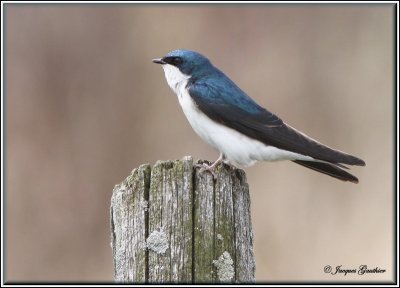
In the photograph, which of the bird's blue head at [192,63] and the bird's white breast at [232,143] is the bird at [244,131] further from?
the bird's blue head at [192,63]

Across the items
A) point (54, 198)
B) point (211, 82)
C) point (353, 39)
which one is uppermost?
point (353, 39)

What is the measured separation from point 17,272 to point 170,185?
3522 mm

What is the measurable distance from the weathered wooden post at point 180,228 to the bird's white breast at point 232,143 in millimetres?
926

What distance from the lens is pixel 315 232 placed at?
19.0ft

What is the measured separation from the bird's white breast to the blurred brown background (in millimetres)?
1953

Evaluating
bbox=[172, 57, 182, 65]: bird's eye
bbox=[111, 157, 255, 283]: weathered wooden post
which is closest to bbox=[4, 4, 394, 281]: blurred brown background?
bbox=[172, 57, 182, 65]: bird's eye

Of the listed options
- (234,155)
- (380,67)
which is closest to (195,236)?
(234,155)

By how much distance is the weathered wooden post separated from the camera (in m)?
2.73

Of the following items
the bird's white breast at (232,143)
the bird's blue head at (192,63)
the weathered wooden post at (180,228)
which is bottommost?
the weathered wooden post at (180,228)

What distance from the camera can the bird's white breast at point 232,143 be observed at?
3.86m

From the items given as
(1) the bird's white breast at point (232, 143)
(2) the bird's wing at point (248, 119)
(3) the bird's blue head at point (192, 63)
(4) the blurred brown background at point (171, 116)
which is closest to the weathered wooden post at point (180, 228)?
(1) the bird's white breast at point (232, 143)

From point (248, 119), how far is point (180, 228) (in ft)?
4.45

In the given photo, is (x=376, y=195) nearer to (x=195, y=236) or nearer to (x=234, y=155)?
(x=234, y=155)

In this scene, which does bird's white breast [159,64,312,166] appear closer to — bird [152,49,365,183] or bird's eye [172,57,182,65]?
bird [152,49,365,183]
